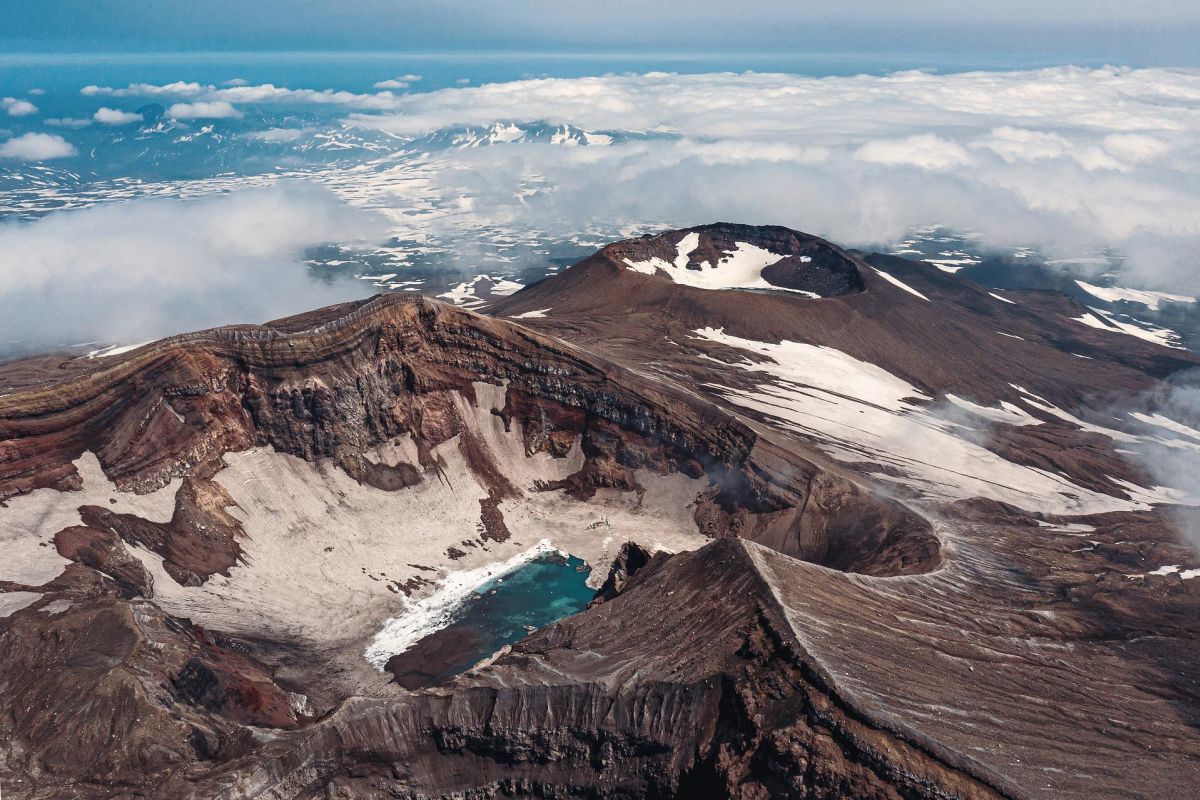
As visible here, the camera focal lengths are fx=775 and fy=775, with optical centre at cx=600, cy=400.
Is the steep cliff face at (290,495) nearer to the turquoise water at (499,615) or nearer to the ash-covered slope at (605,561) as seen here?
the ash-covered slope at (605,561)

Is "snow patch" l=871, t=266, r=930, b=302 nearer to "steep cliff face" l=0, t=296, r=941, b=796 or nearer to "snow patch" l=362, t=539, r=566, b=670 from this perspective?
"steep cliff face" l=0, t=296, r=941, b=796

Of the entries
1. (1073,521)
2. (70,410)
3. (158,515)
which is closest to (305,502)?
(158,515)

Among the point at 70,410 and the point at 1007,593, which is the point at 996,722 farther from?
the point at 70,410

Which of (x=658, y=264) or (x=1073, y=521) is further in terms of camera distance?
(x=658, y=264)

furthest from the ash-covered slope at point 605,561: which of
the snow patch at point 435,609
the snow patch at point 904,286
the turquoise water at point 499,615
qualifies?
the snow patch at point 904,286

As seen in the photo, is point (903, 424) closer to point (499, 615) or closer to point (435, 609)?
point (499, 615)

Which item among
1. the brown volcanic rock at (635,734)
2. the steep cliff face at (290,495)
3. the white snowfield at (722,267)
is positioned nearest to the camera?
the brown volcanic rock at (635,734)

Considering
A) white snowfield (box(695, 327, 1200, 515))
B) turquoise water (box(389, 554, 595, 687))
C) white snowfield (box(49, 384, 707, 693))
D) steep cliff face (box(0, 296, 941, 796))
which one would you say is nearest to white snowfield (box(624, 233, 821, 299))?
white snowfield (box(695, 327, 1200, 515))

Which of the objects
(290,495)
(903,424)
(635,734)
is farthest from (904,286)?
(635,734)
